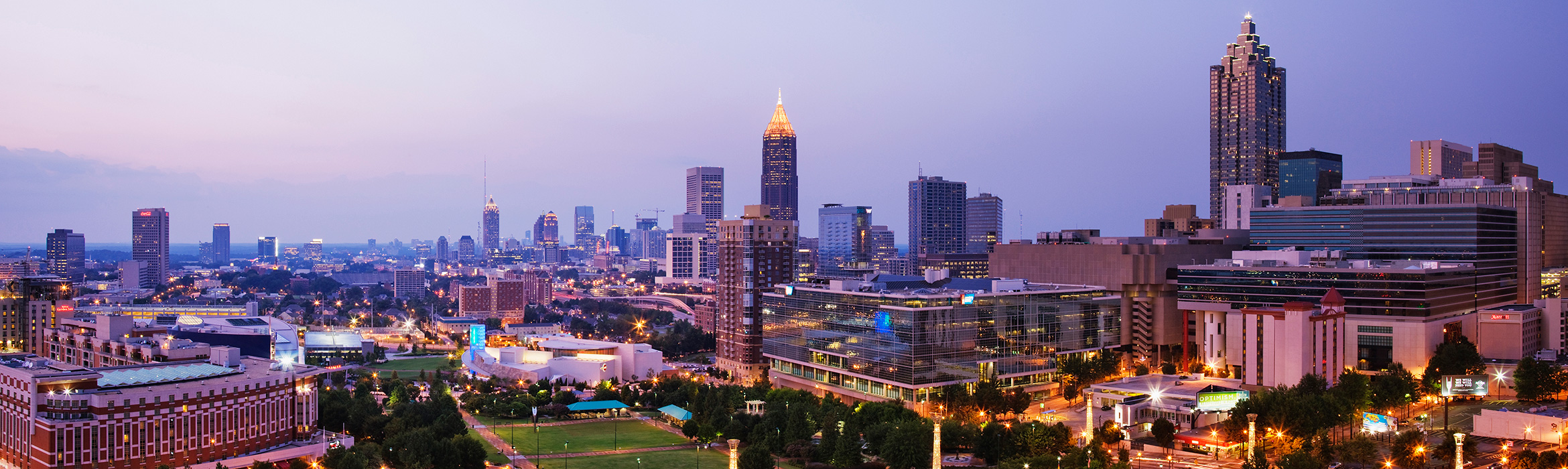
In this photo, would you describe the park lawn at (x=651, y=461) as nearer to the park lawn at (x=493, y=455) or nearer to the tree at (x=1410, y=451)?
the park lawn at (x=493, y=455)

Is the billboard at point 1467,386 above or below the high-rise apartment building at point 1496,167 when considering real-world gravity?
below

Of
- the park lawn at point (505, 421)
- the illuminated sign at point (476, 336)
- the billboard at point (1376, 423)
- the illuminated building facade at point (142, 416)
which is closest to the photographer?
the illuminated building facade at point (142, 416)

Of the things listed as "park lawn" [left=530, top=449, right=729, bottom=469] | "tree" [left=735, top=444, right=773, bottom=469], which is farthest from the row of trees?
"tree" [left=735, top=444, right=773, bottom=469]

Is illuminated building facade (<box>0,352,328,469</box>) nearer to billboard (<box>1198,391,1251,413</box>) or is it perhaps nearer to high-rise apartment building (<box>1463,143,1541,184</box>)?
billboard (<box>1198,391,1251,413</box>)

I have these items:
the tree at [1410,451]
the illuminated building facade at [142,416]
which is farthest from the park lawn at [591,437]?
the tree at [1410,451]

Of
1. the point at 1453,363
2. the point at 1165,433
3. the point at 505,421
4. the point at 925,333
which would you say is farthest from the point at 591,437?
the point at 1453,363

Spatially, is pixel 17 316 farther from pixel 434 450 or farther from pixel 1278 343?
pixel 1278 343

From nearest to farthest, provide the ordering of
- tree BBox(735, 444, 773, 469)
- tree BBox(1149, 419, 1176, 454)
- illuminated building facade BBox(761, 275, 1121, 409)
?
1. tree BBox(735, 444, 773, 469)
2. tree BBox(1149, 419, 1176, 454)
3. illuminated building facade BBox(761, 275, 1121, 409)
